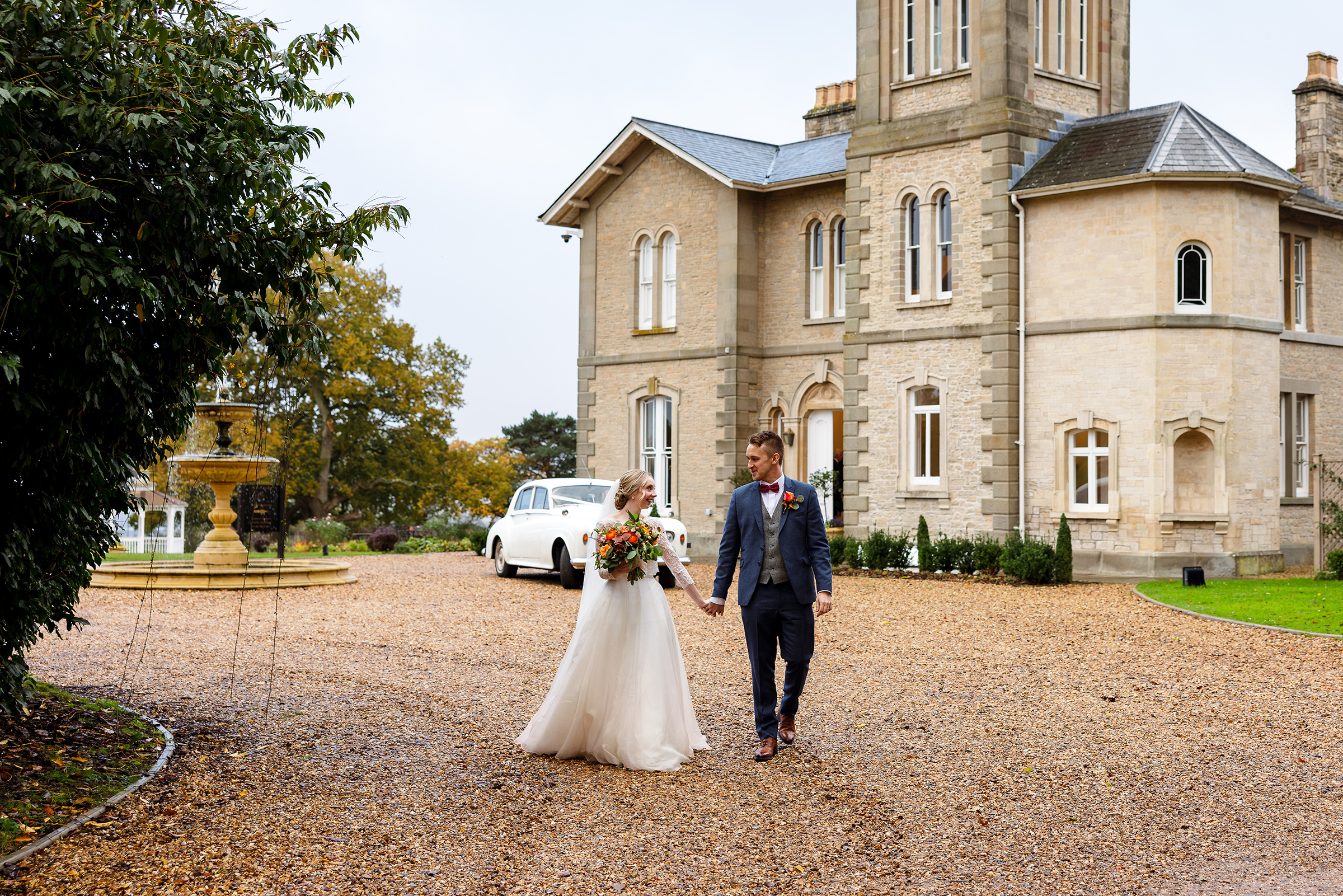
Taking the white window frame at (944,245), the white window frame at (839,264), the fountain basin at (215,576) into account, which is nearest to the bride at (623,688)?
the fountain basin at (215,576)

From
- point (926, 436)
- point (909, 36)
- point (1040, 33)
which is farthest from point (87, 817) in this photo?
point (1040, 33)

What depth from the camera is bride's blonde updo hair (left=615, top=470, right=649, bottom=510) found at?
7977 mm

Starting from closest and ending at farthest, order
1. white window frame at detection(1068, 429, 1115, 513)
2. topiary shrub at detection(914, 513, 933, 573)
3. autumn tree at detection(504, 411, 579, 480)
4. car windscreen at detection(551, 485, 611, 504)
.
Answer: car windscreen at detection(551, 485, 611, 504) → white window frame at detection(1068, 429, 1115, 513) → topiary shrub at detection(914, 513, 933, 573) → autumn tree at detection(504, 411, 579, 480)

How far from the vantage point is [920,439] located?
71.4 feet

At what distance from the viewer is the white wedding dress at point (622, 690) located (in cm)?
732

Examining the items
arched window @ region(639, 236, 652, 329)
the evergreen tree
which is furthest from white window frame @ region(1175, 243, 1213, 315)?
arched window @ region(639, 236, 652, 329)

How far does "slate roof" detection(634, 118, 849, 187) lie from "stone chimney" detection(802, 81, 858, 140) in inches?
106

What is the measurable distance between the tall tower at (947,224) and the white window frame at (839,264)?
5.49 feet

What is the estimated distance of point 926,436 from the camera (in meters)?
21.6

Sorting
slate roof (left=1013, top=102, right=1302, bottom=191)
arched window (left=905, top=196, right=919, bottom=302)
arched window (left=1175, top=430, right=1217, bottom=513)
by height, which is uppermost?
slate roof (left=1013, top=102, right=1302, bottom=191)

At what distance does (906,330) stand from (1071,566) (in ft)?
16.2

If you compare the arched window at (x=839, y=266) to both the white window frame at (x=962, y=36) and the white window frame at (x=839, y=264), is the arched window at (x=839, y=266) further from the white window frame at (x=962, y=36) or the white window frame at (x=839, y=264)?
the white window frame at (x=962, y=36)

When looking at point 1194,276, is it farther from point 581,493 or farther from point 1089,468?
point 581,493

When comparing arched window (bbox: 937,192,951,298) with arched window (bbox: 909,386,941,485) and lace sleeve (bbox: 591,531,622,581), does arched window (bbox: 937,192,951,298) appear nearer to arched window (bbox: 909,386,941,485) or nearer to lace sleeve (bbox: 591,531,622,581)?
arched window (bbox: 909,386,941,485)
